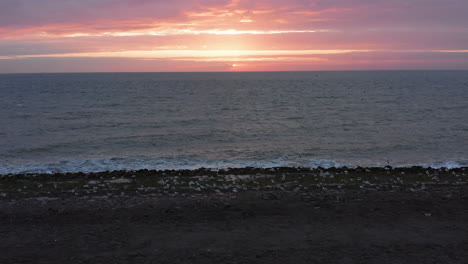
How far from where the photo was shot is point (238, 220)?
11820mm

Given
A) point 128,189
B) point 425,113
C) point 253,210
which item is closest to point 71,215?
point 128,189

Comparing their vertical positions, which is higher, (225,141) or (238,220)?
(238,220)

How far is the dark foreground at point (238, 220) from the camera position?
31.5 feet

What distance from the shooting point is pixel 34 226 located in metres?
11.5

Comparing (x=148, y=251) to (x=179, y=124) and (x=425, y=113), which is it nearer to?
(x=179, y=124)

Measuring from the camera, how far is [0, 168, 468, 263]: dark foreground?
→ 31.5 ft

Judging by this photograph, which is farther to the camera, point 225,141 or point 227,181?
point 225,141

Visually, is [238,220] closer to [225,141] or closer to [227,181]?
[227,181]

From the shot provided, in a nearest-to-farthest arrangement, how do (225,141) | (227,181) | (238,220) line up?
(238,220) < (227,181) < (225,141)

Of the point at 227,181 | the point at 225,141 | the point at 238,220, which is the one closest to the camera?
the point at 238,220

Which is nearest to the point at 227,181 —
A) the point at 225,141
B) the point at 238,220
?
the point at 238,220

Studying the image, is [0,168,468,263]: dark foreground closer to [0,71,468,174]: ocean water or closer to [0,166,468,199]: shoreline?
[0,166,468,199]: shoreline

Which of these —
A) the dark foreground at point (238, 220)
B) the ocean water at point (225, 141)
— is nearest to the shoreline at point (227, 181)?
the dark foreground at point (238, 220)

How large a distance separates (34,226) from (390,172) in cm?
1592
